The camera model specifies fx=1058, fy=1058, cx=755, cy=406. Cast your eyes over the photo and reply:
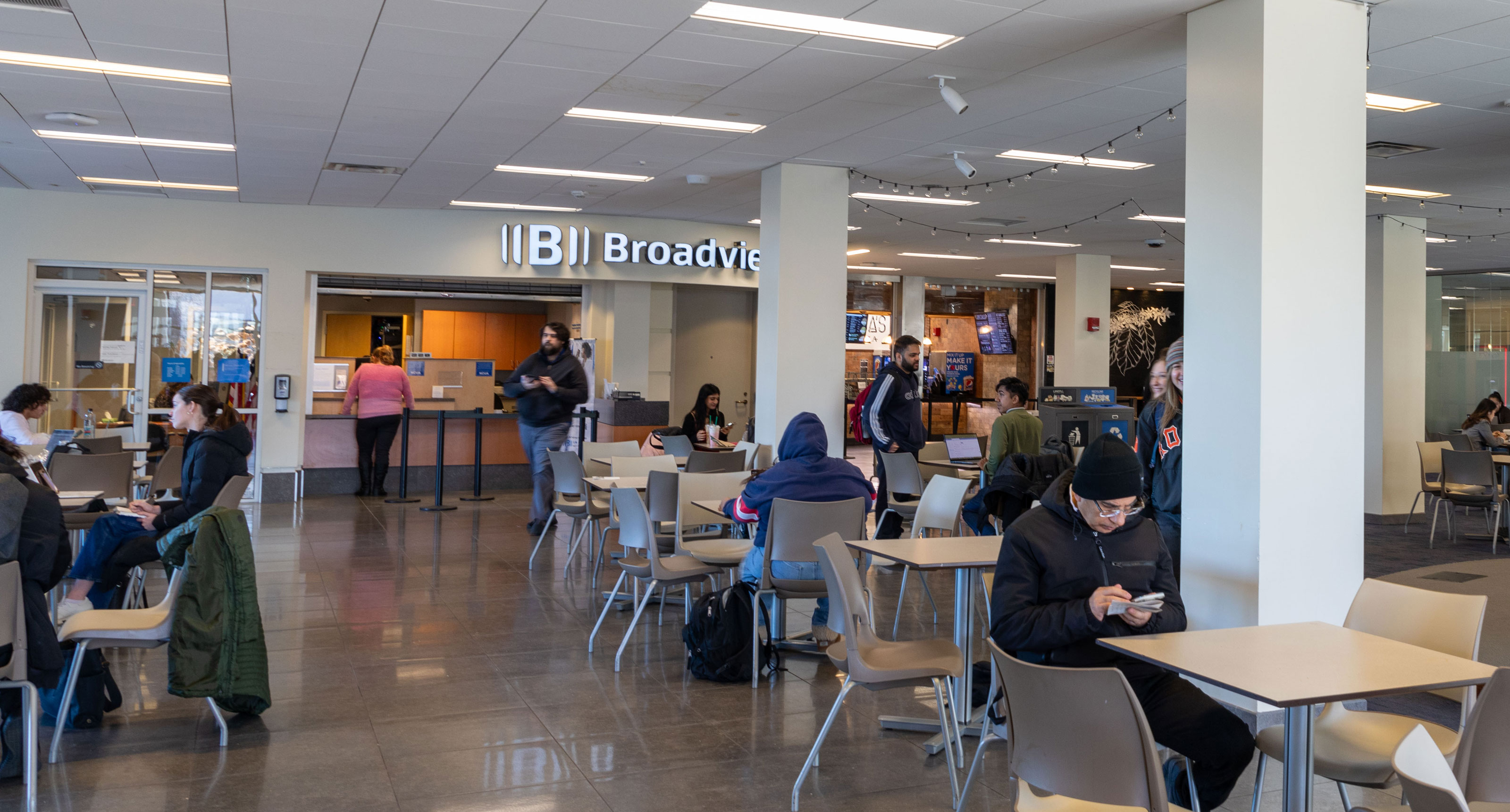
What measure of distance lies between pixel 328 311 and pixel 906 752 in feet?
48.1

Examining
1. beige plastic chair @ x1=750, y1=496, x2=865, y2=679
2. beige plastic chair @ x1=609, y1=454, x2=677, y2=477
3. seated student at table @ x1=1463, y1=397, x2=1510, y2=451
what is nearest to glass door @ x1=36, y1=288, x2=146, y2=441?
beige plastic chair @ x1=609, y1=454, x2=677, y2=477

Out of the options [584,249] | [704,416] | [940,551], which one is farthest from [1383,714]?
[584,249]

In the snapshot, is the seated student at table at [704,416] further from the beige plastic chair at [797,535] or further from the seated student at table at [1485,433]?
the seated student at table at [1485,433]

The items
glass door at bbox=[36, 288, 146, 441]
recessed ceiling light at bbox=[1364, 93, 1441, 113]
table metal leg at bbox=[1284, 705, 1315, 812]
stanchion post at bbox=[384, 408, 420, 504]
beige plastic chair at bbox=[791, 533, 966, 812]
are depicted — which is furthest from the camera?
stanchion post at bbox=[384, 408, 420, 504]

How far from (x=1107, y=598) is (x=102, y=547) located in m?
4.40

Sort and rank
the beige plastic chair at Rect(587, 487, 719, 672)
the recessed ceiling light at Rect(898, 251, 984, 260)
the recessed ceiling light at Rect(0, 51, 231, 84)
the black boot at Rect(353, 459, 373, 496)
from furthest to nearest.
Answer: the recessed ceiling light at Rect(898, 251, 984, 260), the black boot at Rect(353, 459, 373, 496), the recessed ceiling light at Rect(0, 51, 231, 84), the beige plastic chair at Rect(587, 487, 719, 672)

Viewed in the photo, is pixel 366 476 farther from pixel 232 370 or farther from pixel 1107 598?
pixel 1107 598

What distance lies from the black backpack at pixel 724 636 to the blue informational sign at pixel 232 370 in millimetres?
8184

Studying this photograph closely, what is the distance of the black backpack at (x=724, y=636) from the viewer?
4895mm

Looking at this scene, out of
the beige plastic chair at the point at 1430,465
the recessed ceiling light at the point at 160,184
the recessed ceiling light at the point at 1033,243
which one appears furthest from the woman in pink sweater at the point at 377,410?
the beige plastic chair at the point at 1430,465

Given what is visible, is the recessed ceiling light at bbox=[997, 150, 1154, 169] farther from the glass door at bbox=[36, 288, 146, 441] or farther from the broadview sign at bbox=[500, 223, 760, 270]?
the glass door at bbox=[36, 288, 146, 441]

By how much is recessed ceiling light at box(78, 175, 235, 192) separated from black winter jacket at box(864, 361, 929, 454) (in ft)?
21.7

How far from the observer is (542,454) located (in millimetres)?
8984

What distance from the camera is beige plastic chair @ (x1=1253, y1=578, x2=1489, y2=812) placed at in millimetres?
2938
